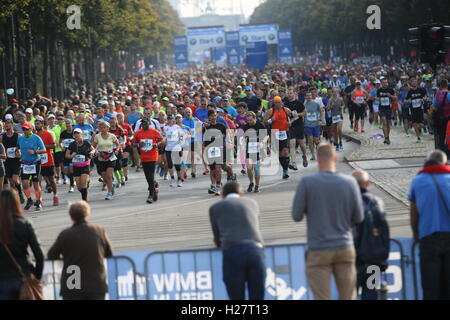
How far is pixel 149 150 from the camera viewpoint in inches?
805

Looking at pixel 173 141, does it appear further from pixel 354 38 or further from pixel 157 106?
pixel 354 38

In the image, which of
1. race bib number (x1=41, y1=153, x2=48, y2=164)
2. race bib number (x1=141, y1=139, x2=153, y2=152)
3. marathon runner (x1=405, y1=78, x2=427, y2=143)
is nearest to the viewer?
race bib number (x1=141, y1=139, x2=153, y2=152)

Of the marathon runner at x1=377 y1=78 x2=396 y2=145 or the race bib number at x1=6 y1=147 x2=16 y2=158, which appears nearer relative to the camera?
the race bib number at x1=6 y1=147 x2=16 y2=158

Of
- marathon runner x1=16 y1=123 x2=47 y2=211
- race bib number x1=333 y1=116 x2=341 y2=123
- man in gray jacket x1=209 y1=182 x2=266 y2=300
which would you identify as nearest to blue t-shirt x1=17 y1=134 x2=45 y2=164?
marathon runner x1=16 y1=123 x2=47 y2=211

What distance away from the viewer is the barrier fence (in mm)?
9883

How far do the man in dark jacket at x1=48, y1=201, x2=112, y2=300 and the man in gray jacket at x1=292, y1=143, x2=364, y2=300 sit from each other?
1708 mm

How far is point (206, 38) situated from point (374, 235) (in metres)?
89.0

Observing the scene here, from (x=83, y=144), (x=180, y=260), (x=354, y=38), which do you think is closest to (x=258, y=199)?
(x=83, y=144)

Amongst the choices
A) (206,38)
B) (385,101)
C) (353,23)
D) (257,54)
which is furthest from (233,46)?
(385,101)

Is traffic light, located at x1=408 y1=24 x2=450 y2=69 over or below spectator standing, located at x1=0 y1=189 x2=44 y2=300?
over

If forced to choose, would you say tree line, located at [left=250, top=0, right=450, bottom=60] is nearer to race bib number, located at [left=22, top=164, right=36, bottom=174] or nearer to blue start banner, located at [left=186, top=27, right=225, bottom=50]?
blue start banner, located at [left=186, top=27, right=225, bottom=50]

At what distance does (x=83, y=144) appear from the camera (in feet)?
67.1

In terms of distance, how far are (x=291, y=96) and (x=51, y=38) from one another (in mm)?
29341

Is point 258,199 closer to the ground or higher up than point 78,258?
closer to the ground
